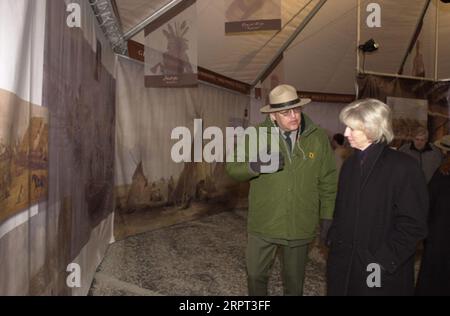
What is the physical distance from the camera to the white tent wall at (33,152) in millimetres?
2326

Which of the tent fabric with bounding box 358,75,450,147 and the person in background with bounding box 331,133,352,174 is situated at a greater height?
the tent fabric with bounding box 358,75,450,147

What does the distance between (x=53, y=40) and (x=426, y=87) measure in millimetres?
6335

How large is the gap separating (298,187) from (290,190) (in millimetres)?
67

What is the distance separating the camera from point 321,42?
31.8 feet

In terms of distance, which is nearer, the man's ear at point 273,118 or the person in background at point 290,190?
the person in background at point 290,190

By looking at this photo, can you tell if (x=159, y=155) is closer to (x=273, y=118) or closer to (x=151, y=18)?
(x=151, y=18)

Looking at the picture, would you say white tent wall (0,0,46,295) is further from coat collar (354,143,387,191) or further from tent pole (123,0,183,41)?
tent pole (123,0,183,41)

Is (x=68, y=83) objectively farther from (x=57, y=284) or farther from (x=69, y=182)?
(x=57, y=284)

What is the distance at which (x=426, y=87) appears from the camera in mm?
7160

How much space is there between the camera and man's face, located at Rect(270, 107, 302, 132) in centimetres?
308

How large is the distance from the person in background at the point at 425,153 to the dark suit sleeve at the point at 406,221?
4.05m
